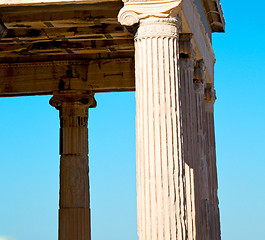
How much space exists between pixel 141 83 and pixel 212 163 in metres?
23.2

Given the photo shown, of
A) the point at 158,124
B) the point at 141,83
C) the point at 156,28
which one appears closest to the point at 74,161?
the point at 141,83

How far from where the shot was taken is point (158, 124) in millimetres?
42719

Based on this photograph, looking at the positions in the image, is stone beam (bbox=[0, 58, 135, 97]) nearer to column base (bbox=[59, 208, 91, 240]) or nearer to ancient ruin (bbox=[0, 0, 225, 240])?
ancient ruin (bbox=[0, 0, 225, 240])

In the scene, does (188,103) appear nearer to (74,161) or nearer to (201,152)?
(201,152)

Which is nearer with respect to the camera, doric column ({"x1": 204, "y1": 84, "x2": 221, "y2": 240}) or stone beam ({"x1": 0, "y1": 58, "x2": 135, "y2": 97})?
doric column ({"x1": 204, "y1": 84, "x2": 221, "y2": 240})

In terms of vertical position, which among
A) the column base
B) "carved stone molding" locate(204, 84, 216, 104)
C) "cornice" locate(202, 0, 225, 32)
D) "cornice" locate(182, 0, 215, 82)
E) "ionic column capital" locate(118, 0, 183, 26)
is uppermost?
"cornice" locate(202, 0, 225, 32)

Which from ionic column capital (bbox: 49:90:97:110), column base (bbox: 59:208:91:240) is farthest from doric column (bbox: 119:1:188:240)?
column base (bbox: 59:208:91:240)

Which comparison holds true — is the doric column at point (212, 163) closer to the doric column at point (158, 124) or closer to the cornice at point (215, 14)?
the cornice at point (215, 14)

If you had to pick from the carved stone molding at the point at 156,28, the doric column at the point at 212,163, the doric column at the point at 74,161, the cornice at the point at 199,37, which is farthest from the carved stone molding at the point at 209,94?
the carved stone molding at the point at 156,28

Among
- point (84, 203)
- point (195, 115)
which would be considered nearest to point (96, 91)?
point (84, 203)

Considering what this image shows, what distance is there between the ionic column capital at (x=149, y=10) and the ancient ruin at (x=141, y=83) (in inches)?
2.2

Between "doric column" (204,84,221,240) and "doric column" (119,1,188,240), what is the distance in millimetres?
19657

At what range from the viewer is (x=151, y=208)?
4191 centimetres

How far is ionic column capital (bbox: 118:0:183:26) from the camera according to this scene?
43750 mm
